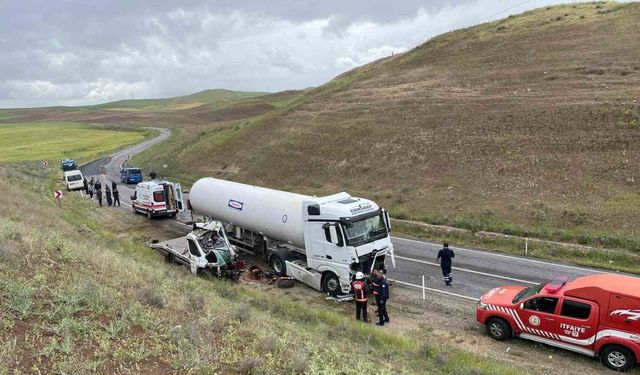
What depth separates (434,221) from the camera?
2536 cm

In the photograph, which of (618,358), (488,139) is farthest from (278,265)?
(488,139)

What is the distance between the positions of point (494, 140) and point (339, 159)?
13.0 m

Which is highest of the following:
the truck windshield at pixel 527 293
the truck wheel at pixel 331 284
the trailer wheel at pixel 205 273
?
the truck windshield at pixel 527 293

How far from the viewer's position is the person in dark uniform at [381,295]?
13680mm

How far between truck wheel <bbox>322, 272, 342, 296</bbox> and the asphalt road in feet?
9.49

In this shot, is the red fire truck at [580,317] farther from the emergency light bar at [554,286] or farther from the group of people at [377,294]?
the group of people at [377,294]

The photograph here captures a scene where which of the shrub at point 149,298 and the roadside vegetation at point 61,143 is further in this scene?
the roadside vegetation at point 61,143

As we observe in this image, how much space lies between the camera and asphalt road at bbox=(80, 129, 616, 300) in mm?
16831

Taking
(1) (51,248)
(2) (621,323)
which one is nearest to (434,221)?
(2) (621,323)

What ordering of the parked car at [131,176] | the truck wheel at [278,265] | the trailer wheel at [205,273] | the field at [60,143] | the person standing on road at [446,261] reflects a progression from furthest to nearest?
the field at [60,143], the parked car at [131,176], the truck wheel at [278,265], the trailer wheel at [205,273], the person standing on road at [446,261]

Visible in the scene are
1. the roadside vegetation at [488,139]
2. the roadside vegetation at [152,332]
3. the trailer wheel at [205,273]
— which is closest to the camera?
the roadside vegetation at [152,332]

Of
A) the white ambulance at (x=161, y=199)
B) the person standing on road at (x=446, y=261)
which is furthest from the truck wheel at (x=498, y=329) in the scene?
the white ambulance at (x=161, y=199)

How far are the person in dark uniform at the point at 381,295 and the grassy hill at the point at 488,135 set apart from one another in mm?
11432

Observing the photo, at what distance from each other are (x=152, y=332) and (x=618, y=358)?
34.6ft
